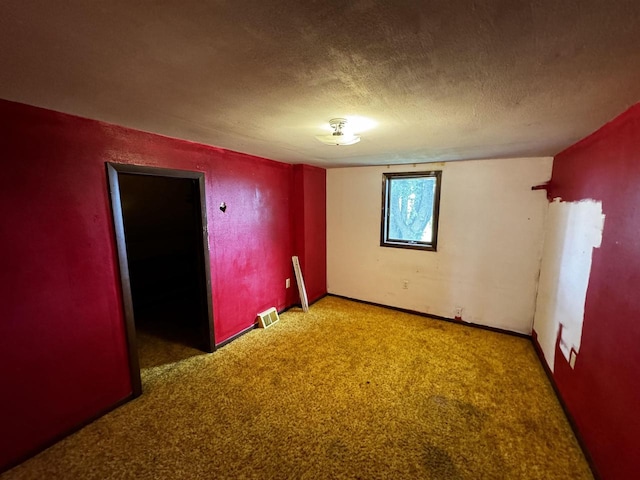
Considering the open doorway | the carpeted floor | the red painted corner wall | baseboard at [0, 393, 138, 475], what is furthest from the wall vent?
baseboard at [0, 393, 138, 475]

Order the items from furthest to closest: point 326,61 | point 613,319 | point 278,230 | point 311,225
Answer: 1. point 311,225
2. point 278,230
3. point 613,319
4. point 326,61

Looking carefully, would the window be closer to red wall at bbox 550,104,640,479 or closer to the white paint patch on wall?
the white paint patch on wall

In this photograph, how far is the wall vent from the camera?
10.6 ft

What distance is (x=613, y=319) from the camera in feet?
4.57

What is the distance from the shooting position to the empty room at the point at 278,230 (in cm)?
83

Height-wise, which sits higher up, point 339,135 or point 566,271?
point 339,135

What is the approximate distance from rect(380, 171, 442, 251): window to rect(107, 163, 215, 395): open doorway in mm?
2341

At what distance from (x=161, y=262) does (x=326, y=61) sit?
161 inches

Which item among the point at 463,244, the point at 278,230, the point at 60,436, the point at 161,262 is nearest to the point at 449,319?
the point at 463,244

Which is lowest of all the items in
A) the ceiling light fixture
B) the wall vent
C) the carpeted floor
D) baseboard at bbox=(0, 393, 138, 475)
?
the carpeted floor

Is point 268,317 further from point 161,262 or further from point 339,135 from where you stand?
point 339,135

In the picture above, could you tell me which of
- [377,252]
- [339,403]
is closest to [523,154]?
[377,252]

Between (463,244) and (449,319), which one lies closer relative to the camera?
(463,244)

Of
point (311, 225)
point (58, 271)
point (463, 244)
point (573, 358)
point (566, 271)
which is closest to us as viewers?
point (58, 271)
